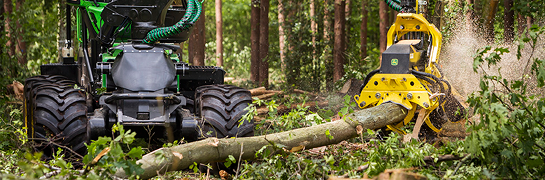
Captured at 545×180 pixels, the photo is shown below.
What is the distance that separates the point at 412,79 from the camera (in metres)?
7.00

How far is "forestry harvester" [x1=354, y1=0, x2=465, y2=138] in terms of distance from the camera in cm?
704

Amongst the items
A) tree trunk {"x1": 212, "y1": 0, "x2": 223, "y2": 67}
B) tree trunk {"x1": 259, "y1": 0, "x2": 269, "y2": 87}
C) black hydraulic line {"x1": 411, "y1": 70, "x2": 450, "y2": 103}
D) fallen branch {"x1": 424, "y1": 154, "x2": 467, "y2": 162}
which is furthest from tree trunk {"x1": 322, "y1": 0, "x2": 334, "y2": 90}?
fallen branch {"x1": 424, "y1": 154, "x2": 467, "y2": 162}

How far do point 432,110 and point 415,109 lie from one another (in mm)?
223

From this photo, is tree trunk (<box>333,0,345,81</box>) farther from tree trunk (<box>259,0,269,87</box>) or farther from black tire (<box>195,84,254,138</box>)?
black tire (<box>195,84,254,138</box>)

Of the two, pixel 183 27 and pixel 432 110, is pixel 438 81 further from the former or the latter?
pixel 183 27

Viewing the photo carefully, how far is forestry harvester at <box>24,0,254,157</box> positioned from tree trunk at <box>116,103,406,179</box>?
468mm

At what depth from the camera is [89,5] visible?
22.1 ft

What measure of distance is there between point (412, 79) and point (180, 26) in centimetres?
309

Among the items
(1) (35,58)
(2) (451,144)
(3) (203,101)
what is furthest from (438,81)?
(1) (35,58)

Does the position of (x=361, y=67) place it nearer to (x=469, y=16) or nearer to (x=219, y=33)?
(x=469, y=16)

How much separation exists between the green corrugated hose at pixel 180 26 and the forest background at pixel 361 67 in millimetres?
1834

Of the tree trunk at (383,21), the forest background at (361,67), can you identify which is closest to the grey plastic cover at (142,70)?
the forest background at (361,67)

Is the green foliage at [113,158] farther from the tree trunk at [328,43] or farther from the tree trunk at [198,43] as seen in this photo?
the tree trunk at [328,43]

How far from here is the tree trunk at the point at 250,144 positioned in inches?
175
